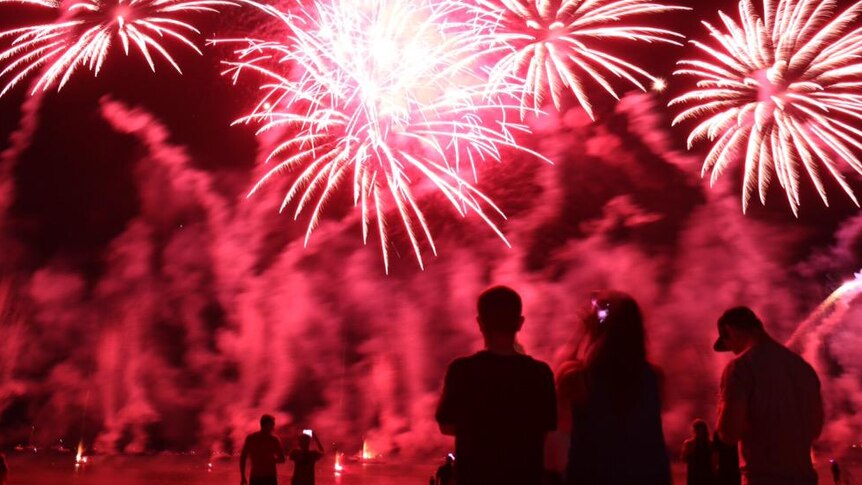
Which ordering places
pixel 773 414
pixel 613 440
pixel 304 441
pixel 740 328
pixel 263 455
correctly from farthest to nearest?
pixel 304 441 < pixel 263 455 < pixel 740 328 < pixel 773 414 < pixel 613 440

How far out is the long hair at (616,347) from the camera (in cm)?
310

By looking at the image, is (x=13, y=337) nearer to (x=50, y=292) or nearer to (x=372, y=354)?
(x=50, y=292)

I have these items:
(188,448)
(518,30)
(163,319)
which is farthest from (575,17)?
(188,448)

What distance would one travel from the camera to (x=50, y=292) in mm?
30969

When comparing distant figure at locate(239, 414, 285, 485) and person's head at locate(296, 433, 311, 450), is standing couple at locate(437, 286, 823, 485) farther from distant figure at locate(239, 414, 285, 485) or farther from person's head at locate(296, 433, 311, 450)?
person's head at locate(296, 433, 311, 450)

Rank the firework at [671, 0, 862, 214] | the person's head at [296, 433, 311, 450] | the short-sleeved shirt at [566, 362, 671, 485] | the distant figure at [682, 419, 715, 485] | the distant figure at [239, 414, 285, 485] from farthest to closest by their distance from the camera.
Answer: the firework at [671, 0, 862, 214], the person's head at [296, 433, 311, 450], the distant figure at [239, 414, 285, 485], the distant figure at [682, 419, 715, 485], the short-sleeved shirt at [566, 362, 671, 485]

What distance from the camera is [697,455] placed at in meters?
6.26

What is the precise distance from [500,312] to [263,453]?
19.5 feet

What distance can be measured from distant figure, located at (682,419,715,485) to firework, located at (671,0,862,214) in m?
8.34

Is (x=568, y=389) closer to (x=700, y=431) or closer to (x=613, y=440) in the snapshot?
(x=613, y=440)

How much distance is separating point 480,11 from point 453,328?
12475 millimetres

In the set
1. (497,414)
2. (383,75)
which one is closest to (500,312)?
(497,414)

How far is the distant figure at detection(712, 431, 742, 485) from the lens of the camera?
16.6 feet

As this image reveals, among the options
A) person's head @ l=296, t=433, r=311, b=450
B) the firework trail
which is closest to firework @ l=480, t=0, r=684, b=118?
the firework trail
